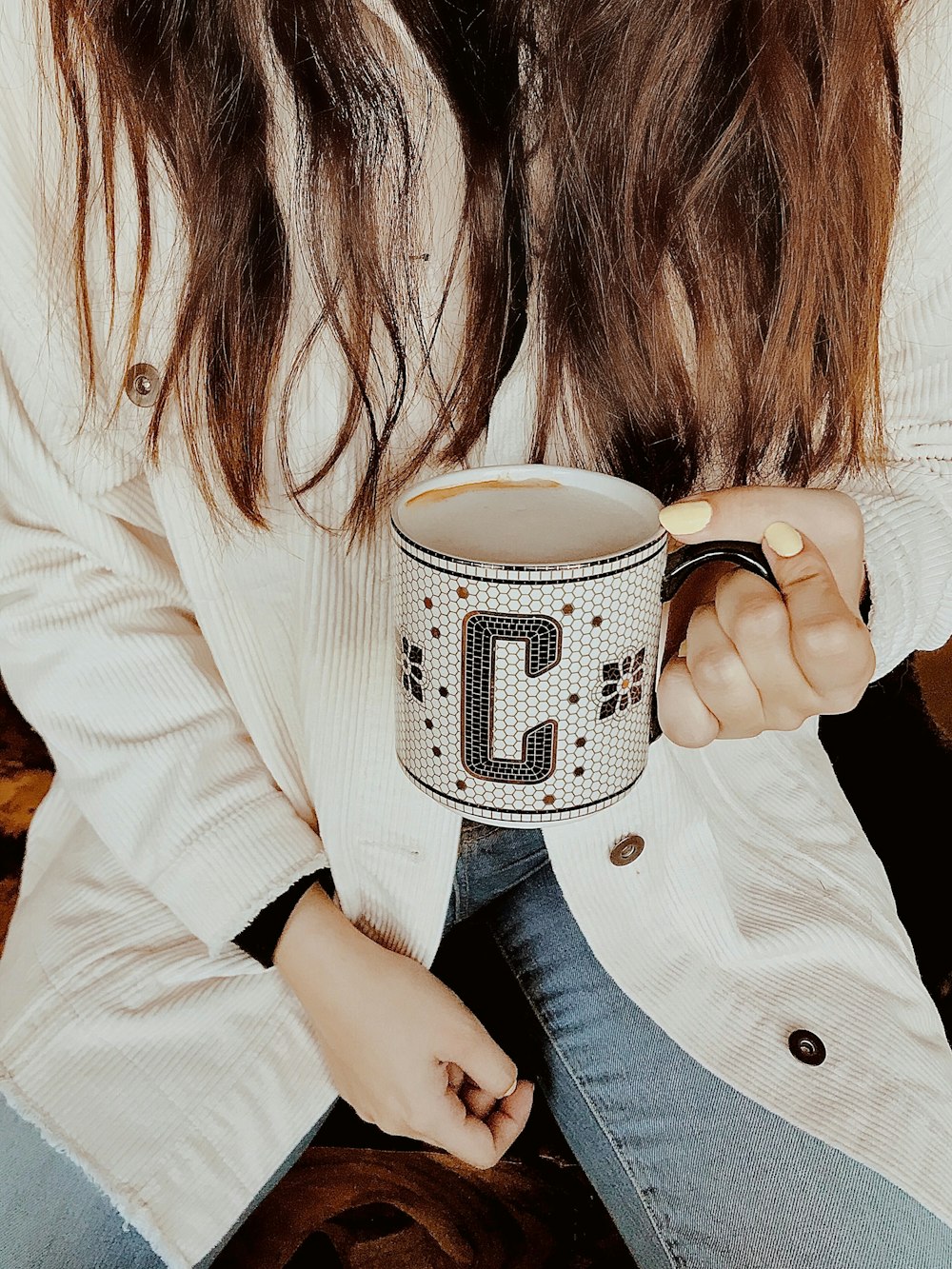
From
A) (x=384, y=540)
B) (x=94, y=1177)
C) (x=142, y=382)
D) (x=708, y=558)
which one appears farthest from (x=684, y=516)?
(x=94, y=1177)

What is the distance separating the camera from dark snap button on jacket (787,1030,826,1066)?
709 millimetres

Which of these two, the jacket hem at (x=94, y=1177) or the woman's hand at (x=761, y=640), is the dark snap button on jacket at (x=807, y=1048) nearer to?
the woman's hand at (x=761, y=640)

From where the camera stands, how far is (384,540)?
28.2 inches

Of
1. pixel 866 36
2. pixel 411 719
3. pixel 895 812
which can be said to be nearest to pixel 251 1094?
pixel 411 719

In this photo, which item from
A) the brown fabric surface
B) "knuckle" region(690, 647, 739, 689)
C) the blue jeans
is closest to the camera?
"knuckle" region(690, 647, 739, 689)

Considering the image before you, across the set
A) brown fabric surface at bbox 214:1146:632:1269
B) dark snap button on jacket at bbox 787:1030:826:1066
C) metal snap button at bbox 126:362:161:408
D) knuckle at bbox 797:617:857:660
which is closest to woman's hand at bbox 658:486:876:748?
knuckle at bbox 797:617:857:660

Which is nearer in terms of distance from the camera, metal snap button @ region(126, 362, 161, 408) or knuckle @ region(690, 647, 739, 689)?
knuckle @ region(690, 647, 739, 689)

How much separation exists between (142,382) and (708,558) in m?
0.42

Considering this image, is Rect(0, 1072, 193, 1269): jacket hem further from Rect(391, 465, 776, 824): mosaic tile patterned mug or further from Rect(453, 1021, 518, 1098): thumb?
Rect(391, 465, 776, 824): mosaic tile patterned mug

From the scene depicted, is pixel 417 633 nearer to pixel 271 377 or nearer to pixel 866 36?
pixel 271 377

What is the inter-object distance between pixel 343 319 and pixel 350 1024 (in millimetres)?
482

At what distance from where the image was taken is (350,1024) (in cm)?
71

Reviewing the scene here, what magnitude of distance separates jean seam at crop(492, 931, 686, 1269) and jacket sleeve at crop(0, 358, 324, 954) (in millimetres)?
235

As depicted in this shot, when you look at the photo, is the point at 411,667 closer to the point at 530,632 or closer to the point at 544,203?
the point at 530,632
